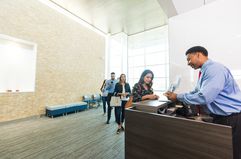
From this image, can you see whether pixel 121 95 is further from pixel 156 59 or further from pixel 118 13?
pixel 156 59

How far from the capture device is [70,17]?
19.2 ft

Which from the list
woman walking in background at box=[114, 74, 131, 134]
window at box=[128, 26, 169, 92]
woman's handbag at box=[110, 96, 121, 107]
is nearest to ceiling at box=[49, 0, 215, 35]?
window at box=[128, 26, 169, 92]

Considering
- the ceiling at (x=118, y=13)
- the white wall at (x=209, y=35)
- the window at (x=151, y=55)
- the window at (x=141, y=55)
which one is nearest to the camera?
the white wall at (x=209, y=35)

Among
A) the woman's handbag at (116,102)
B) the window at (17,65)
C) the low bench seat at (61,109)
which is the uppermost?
the window at (17,65)

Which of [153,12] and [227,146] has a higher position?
[153,12]

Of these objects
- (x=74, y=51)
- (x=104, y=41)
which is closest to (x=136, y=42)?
(x=104, y=41)

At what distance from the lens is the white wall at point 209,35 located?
1968 millimetres

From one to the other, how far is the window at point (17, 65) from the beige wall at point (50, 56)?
0.23 meters

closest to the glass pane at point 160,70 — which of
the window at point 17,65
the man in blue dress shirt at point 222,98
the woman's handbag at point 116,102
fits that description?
the woman's handbag at point 116,102

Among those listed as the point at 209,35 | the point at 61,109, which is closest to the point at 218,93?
the point at 209,35

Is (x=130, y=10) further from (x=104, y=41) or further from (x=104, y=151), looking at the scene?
(x=104, y=151)

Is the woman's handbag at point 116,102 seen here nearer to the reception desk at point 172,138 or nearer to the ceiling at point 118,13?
the reception desk at point 172,138

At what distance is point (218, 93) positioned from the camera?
1.11m

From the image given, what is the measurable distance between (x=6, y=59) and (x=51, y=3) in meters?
2.88
